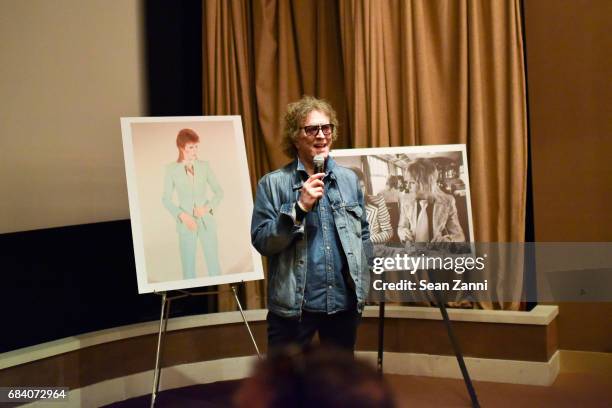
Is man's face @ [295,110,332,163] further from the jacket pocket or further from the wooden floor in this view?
the wooden floor

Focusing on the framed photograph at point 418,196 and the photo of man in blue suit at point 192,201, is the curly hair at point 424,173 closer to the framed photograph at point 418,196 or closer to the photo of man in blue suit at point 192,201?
the framed photograph at point 418,196

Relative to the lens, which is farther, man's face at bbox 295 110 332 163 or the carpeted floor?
the carpeted floor

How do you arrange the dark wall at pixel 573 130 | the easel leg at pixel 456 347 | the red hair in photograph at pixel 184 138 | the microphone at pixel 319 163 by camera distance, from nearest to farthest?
the microphone at pixel 319 163, the easel leg at pixel 456 347, the red hair in photograph at pixel 184 138, the dark wall at pixel 573 130

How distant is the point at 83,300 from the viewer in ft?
11.0

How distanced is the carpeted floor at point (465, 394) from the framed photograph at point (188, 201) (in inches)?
28.3

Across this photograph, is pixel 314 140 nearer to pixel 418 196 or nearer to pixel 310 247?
pixel 310 247

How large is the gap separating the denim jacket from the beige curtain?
139cm

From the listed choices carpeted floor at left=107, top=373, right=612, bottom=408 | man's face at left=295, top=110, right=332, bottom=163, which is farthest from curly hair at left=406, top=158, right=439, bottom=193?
carpeted floor at left=107, top=373, right=612, bottom=408

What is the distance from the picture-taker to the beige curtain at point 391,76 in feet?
11.7

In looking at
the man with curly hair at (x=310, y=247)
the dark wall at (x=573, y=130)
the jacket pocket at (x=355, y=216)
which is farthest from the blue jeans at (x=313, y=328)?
the dark wall at (x=573, y=130)

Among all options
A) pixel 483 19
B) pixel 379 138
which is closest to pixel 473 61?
pixel 483 19

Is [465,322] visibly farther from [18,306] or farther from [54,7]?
[54,7]

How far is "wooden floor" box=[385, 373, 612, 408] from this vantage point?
3154mm

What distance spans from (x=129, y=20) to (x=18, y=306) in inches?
70.7
